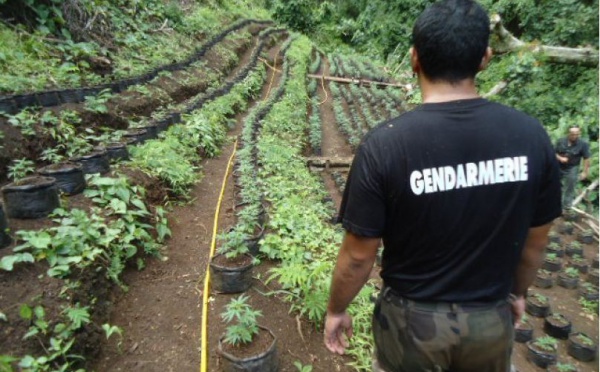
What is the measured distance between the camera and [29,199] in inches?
139

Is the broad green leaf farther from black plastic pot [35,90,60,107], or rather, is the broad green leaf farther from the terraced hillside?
black plastic pot [35,90,60,107]

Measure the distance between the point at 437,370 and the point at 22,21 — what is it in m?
10.2

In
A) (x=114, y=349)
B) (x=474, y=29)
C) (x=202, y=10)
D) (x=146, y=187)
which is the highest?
(x=202, y=10)

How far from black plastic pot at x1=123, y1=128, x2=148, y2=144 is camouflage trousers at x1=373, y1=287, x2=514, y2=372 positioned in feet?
18.8

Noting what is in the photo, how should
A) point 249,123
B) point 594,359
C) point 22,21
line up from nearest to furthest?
point 594,359
point 22,21
point 249,123

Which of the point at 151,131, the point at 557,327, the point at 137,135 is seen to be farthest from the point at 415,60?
the point at 151,131

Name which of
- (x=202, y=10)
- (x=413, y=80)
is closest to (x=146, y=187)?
(x=202, y=10)

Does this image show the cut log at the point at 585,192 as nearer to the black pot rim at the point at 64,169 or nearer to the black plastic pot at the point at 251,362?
the black plastic pot at the point at 251,362

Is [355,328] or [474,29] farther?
[355,328]

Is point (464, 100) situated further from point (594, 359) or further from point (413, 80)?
point (413, 80)

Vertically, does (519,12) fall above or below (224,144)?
above

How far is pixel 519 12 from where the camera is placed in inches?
647

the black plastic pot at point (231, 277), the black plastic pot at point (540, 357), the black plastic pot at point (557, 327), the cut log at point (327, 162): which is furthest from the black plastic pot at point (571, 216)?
the black plastic pot at point (231, 277)

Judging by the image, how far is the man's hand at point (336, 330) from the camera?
73.3 inches
